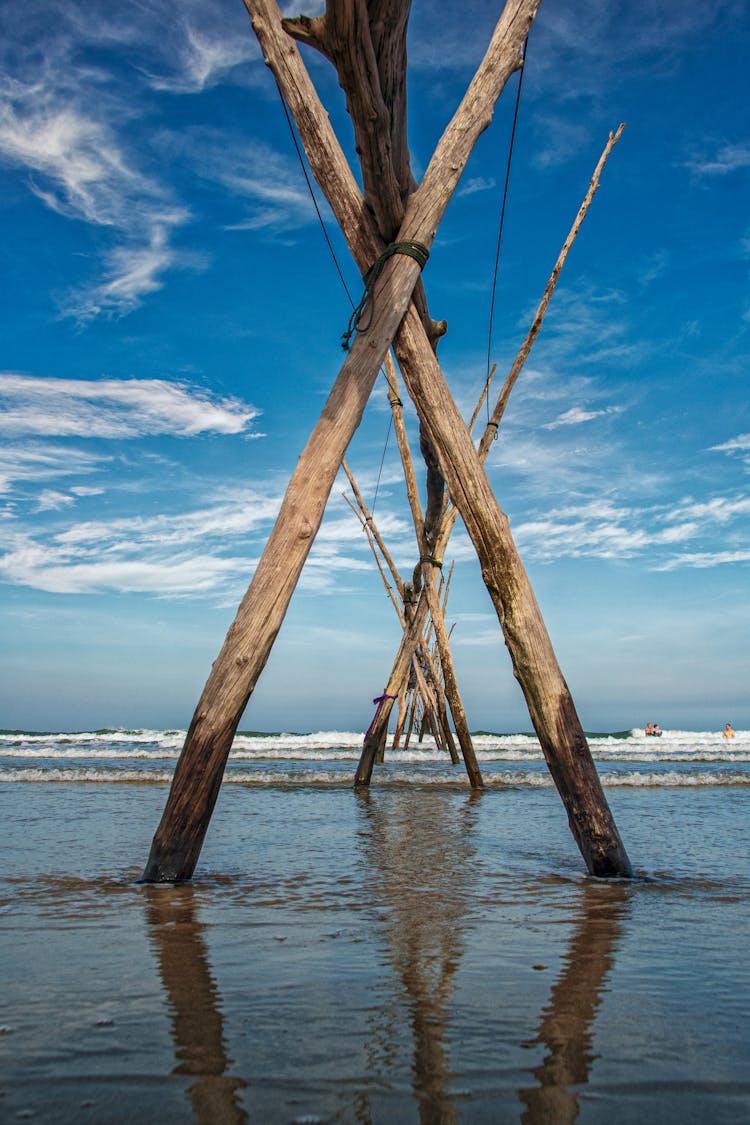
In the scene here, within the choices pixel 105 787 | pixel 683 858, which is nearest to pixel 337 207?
pixel 683 858

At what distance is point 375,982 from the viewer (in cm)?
259

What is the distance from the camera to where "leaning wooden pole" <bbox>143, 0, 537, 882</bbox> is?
418 centimetres

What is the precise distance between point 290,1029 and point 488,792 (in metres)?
9.33

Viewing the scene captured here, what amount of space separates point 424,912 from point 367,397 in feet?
9.30

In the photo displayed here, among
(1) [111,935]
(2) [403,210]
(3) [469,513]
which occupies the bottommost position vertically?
(1) [111,935]

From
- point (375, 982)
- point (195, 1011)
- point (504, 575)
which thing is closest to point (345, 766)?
point (504, 575)

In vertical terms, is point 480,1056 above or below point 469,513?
below

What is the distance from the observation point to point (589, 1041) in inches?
80.1

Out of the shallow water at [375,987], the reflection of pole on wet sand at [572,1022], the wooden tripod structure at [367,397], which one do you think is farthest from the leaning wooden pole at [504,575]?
the reflection of pole on wet sand at [572,1022]

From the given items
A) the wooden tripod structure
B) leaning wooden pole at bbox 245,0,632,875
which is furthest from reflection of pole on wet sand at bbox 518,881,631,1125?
the wooden tripod structure

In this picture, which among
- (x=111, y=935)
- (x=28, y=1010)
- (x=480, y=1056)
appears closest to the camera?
(x=480, y=1056)

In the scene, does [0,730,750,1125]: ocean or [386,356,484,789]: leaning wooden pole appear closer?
[0,730,750,1125]: ocean

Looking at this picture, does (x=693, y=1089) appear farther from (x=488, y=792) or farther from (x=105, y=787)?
(x=105, y=787)

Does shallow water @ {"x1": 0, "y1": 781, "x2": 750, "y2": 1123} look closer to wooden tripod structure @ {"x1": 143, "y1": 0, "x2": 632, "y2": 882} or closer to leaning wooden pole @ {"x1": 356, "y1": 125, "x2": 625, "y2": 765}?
wooden tripod structure @ {"x1": 143, "y1": 0, "x2": 632, "y2": 882}
